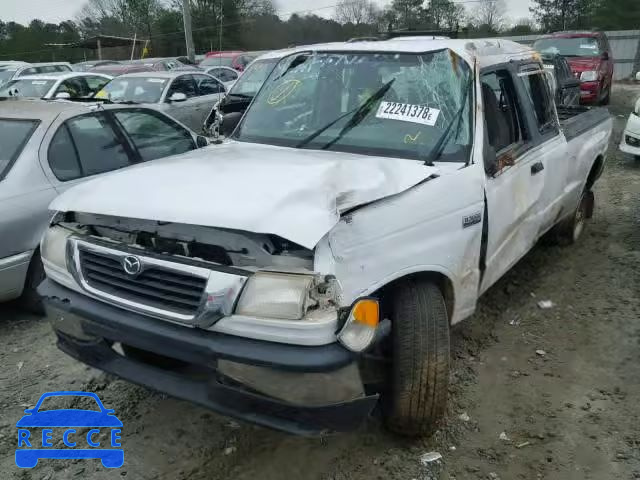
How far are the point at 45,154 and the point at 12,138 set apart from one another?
1.18ft

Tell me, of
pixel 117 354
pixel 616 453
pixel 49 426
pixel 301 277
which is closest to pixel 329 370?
pixel 301 277

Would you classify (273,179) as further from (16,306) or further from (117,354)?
(16,306)

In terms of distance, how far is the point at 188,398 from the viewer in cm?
242

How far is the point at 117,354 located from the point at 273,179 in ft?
3.65

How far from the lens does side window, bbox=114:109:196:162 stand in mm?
5238

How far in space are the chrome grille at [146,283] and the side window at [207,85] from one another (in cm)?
826

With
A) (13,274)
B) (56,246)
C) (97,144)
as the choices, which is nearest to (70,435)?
(56,246)

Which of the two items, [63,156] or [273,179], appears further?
[63,156]

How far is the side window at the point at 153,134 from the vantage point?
17.2ft

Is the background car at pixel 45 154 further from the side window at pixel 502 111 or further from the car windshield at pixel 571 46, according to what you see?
the car windshield at pixel 571 46

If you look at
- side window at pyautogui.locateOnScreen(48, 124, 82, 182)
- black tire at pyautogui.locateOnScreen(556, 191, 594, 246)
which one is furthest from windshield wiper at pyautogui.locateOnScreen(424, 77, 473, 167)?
side window at pyautogui.locateOnScreen(48, 124, 82, 182)

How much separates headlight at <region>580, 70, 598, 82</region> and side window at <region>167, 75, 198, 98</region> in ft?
29.6

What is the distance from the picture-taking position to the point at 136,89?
9.58 metres

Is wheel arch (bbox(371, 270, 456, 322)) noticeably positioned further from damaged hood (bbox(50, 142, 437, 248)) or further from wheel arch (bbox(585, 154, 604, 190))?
wheel arch (bbox(585, 154, 604, 190))
